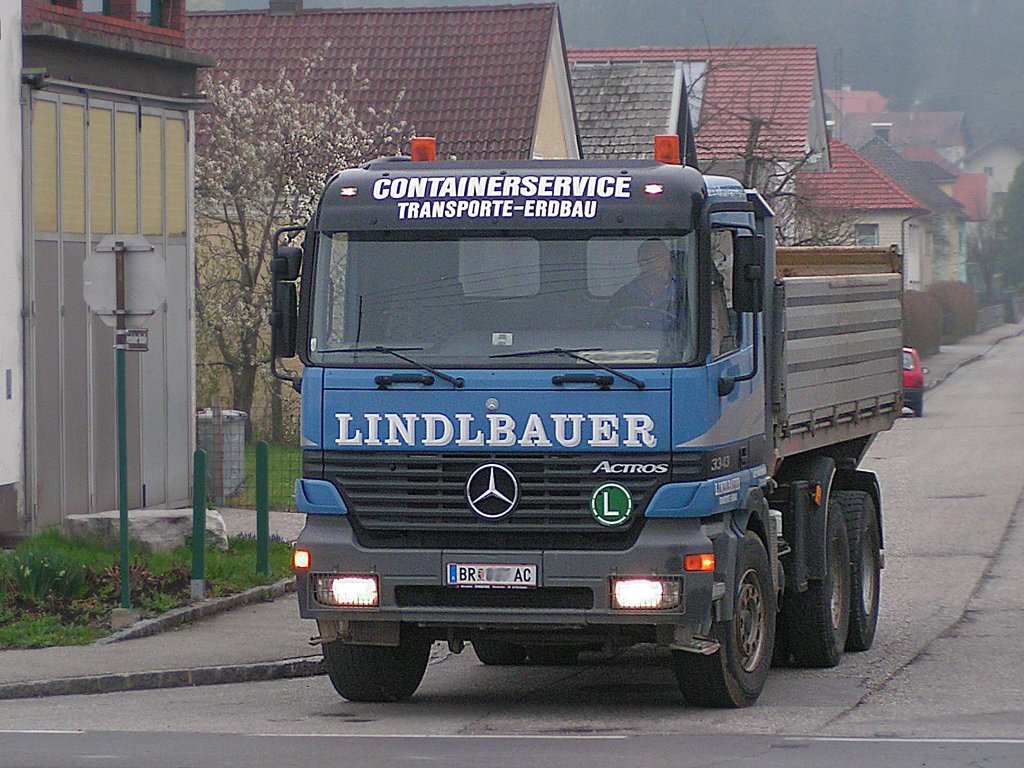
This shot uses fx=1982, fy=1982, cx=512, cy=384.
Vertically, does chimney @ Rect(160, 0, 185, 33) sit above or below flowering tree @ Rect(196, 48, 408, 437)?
above

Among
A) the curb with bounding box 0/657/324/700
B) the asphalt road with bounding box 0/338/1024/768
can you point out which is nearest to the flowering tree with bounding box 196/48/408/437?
the asphalt road with bounding box 0/338/1024/768

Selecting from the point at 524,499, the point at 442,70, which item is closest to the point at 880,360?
the point at 524,499

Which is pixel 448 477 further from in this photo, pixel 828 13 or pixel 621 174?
pixel 828 13

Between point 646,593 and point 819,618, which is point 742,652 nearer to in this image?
point 646,593

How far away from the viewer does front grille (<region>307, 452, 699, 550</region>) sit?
9.99m

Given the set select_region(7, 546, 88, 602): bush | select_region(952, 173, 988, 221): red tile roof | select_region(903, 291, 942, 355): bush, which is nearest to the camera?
select_region(7, 546, 88, 602): bush

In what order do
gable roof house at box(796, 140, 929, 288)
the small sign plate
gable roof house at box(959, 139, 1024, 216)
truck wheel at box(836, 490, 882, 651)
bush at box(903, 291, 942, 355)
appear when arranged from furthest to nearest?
1. gable roof house at box(959, 139, 1024, 216)
2. gable roof house at box(796, 140, 929, 288)
3. bush at box(903, 291, 942, 355)
4. the small sign plate
5. truck wheel at box(836, 490, 882, 651)

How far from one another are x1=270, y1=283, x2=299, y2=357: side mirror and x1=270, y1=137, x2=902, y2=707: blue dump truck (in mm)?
13

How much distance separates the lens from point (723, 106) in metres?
54.8

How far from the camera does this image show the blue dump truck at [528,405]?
9984mm

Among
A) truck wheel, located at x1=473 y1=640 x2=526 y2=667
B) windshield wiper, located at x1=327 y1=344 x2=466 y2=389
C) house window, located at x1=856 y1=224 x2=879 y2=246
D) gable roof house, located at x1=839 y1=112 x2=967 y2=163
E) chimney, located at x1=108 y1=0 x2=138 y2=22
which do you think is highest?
gable roof house, located at x1=839 y1=112 x2=967 y2=163

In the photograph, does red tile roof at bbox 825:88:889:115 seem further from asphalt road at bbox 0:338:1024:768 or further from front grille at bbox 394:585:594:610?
front grille at bbox 394:585:594:610

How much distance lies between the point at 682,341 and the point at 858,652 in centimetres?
435

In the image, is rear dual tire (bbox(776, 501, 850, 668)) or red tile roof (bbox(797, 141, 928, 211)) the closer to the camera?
rear dual tire (bbox(776, 501, 850, 668))
